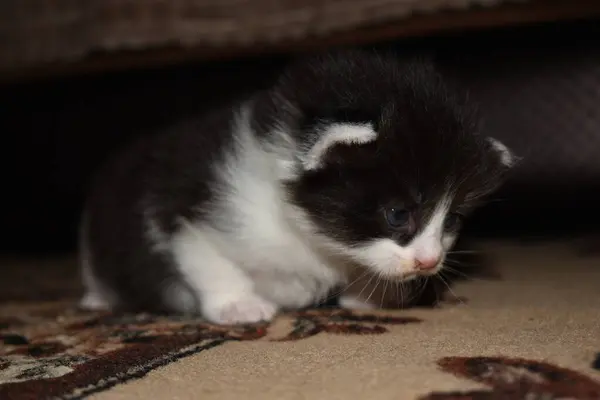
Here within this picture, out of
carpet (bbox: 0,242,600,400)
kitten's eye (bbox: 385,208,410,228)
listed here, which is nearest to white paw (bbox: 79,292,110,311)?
carpet (bbox: 0,242,600,400)

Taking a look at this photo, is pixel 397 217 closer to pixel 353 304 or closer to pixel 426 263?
pixel 426 263

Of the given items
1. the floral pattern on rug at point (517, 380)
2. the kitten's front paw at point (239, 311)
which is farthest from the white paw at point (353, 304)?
the floral pattern on rug at point (517, 380)

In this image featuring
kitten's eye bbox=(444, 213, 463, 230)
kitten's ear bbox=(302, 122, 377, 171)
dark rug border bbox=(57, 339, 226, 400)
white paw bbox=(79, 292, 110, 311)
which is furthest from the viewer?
white paw bbox=(79, 292, 110, 311)

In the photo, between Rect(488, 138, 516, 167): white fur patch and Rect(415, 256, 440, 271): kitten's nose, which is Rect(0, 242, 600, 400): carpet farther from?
Rect(488, 138, 516, 167): white fur patch

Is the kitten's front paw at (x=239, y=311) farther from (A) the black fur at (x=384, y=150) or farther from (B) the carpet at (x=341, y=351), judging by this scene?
(A) the black fur at (x=384, y=150)

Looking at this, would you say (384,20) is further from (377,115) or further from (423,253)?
(423,253)
